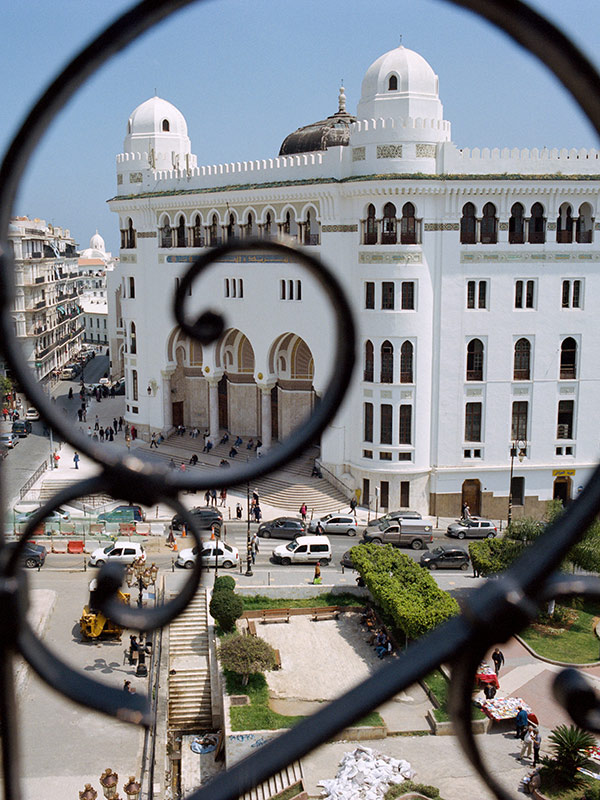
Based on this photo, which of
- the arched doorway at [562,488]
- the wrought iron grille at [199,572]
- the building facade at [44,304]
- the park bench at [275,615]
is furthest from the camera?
the building facade at [44,304]

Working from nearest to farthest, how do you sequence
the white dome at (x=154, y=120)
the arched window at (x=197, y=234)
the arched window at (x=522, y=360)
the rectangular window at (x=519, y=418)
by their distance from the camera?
the arched window at (x=522, y=360) → the rectangular window at (x=519, y=418) → the arched window at (x=197, y=234) → the white dome at (x=154, y=120)

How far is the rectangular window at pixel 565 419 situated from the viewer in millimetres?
→ 32903

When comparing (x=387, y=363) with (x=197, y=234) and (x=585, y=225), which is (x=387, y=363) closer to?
(x=585, y=225)

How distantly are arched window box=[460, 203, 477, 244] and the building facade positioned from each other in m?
25.9

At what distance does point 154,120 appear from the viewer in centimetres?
4056

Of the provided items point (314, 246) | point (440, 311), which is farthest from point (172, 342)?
point (440, 311)

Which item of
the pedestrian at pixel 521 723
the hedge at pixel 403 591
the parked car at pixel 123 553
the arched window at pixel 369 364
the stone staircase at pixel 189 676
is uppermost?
the arched window at pixel 369 364

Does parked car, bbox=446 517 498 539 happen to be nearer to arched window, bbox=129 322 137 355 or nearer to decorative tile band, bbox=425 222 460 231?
decorative tile band, bbox=425 222 460 231

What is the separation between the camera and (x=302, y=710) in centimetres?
1925

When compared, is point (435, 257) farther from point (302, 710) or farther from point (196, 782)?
point (196, 782)

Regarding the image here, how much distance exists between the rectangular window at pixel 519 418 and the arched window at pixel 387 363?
15.8 feet

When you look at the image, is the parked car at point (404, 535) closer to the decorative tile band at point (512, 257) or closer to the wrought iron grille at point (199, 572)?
the decorative tile band at point (512, 257)

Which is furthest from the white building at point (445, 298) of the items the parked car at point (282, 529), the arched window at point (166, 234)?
the arched window at point (166, 234)

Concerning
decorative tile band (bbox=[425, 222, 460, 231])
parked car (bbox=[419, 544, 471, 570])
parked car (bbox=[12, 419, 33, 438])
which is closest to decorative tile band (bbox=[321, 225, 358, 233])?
decorative tile band (bbox=[425, 222, 460, 231])
